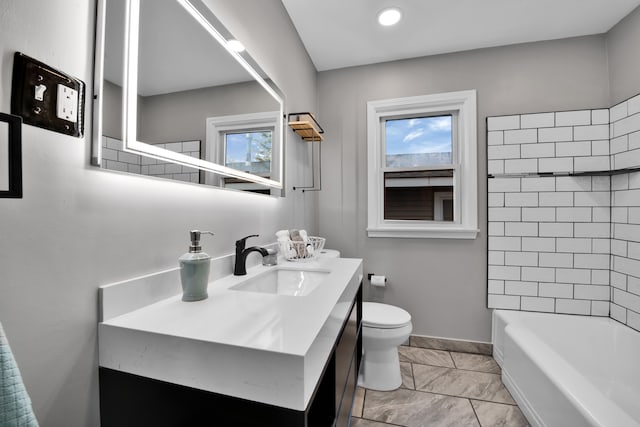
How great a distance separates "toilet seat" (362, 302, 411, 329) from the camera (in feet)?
5.88

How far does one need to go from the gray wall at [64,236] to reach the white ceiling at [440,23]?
166cm

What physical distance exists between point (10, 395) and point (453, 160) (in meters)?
2.66

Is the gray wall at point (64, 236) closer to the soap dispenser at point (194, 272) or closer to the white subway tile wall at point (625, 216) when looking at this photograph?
the soap dispenser at point (194, 272)

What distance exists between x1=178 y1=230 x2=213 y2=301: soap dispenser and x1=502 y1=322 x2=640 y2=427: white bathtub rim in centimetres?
153

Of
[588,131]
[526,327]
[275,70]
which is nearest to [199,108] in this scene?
[275,70]

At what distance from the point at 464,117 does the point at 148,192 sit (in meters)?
2.35

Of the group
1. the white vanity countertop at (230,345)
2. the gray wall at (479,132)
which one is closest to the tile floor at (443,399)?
the gray wall at (479,132)

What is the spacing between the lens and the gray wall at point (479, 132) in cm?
214

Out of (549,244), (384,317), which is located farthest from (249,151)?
(549,244)

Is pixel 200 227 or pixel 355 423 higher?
pixel 200 227

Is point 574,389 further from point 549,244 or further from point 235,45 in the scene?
point 235,45

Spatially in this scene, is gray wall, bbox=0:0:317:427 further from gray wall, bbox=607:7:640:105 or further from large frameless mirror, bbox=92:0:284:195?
gray wall, bbox=607:7:640:105

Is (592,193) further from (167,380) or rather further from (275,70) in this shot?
(167,380)

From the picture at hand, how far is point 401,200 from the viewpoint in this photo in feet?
8.33
